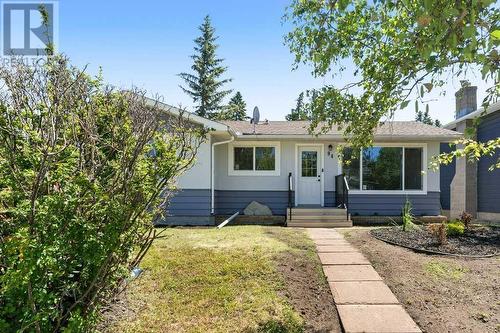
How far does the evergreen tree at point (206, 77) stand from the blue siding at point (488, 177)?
85.7ft

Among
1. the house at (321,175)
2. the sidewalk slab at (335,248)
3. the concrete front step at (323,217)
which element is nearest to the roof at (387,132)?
the house at (321,175)

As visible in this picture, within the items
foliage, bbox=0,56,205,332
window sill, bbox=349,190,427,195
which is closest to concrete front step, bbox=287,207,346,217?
window sill, bbox=349,190,427,195

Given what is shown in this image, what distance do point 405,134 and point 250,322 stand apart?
941 cm

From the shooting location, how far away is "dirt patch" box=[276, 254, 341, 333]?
3950 millimetres

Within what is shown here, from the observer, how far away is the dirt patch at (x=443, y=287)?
3.98m

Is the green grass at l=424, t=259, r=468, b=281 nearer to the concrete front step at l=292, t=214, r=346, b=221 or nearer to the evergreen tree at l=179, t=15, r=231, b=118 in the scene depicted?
the concrete front step at l=292, t=214, r=346, b=221

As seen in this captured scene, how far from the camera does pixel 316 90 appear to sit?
5.40 meters

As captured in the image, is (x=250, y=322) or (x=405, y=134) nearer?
(x=250, y=322)

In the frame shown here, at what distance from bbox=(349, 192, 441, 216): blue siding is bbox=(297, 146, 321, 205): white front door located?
1.11 m

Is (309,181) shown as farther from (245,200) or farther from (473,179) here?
(473,179)

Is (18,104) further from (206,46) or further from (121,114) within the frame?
(206,46)

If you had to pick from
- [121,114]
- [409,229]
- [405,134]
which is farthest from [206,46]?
[121,114]

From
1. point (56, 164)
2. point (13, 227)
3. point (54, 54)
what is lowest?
point (13, 227)

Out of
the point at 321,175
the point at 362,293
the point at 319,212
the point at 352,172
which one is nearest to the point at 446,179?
the point at 352,172
